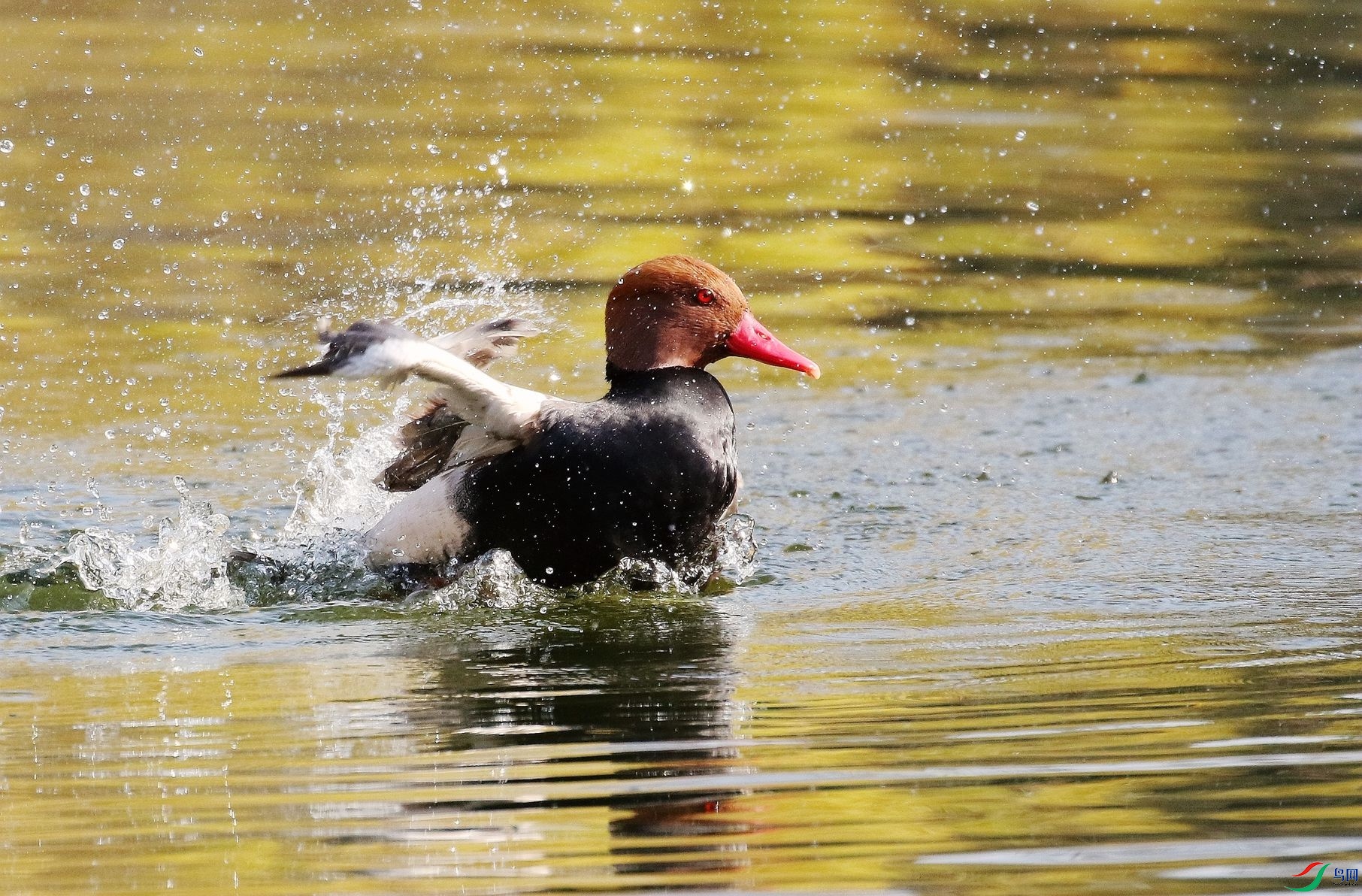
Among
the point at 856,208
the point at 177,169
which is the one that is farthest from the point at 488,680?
the point at 177,169

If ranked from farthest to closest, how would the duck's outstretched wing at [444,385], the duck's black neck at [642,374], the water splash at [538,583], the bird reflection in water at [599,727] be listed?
1. the duck's black neck at [642,374]
2. the water splash at [538,583]
3. the duck's outstretched wing at [444,385]
4. the bird reflection in water at [599,727]

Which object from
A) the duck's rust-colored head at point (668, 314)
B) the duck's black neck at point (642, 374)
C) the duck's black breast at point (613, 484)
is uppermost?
the duck's rust-colored head at point (668, 314)

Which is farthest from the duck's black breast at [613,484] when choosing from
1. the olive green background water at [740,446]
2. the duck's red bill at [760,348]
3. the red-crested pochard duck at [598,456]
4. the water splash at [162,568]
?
the water splash at [162,568]

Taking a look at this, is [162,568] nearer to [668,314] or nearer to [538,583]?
[538,583]

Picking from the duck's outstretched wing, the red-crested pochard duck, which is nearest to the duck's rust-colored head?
the red-crested pochard duck

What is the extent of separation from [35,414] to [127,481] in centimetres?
107

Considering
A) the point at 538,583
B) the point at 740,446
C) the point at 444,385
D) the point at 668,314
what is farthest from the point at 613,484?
the point at 740,446

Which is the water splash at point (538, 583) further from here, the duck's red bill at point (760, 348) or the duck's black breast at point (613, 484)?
the duck's red bill at point (760, 348)

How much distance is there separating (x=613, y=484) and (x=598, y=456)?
0.09 m

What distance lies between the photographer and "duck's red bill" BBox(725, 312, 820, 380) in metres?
5.57

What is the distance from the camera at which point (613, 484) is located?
5066 millimetres

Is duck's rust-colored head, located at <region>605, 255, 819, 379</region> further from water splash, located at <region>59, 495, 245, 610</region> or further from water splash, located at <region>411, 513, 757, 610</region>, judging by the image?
water splash, located at <region>59, 495, 245, 610</region>

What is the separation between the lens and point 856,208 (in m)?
10.9

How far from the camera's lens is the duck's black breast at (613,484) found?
5074 mm
